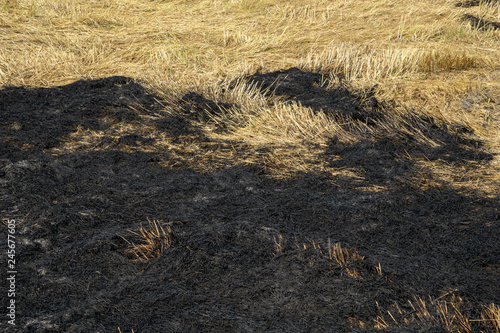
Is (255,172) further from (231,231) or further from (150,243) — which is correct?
(150,243)

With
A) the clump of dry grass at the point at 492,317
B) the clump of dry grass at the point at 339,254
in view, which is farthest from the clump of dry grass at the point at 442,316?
the clump of dry grass at the point at 339,254

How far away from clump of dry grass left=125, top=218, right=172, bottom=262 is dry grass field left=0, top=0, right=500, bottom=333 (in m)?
0.01

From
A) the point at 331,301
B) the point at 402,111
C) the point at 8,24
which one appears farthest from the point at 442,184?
the point at 8,24

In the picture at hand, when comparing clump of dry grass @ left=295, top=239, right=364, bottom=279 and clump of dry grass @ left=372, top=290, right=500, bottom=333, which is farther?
clump of dry grass @ left=295, top=239, right=364, bottom=279

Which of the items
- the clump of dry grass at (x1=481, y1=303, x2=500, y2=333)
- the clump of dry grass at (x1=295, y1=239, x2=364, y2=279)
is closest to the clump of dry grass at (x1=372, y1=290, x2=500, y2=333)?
the clump of dry grass at (x1=481, y1=303, x2=500, y2=333)

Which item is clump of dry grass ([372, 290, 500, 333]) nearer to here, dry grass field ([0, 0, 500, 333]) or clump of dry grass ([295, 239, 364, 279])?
dry grass field ([0, 0, 500, 333])

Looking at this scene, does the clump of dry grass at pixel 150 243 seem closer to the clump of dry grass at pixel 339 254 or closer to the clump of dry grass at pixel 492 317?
the clump of dry grass at pixel 339 254

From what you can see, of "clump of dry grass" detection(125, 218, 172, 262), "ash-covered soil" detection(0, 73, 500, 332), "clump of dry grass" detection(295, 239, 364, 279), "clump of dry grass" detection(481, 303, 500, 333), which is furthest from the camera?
"clump of dry grass" detection(125, 218, 172, 262)

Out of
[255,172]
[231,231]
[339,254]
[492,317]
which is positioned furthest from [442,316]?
[255,172]

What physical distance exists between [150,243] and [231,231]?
17.1 inches

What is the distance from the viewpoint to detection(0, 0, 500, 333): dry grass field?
199 cm

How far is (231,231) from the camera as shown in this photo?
2.44m

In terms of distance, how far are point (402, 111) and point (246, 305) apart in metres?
2.60

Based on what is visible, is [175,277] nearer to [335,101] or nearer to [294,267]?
[294,267]
